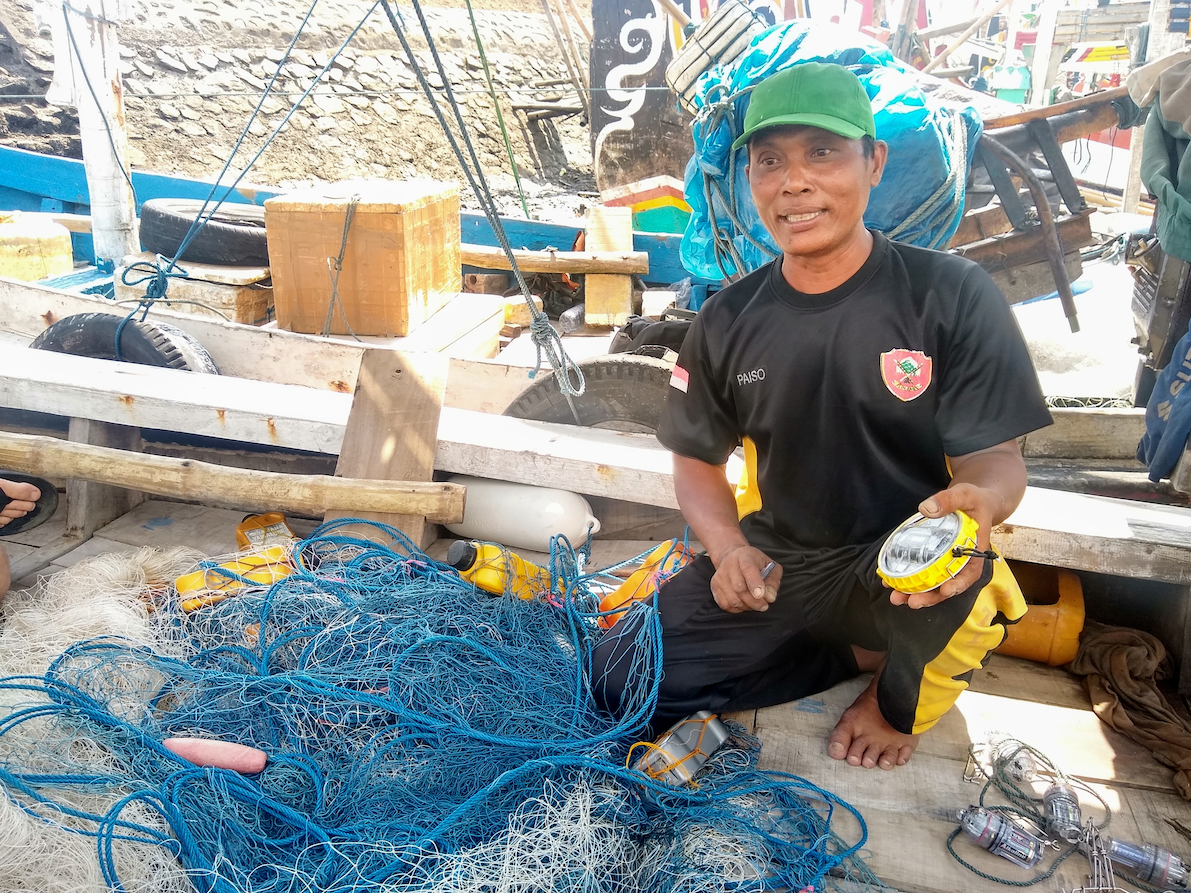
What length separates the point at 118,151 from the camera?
20.0 ft

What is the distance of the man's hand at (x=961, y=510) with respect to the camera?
1.87 metres

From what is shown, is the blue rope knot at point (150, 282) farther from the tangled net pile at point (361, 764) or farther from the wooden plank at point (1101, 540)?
the wooden plank at point (1101, 540)

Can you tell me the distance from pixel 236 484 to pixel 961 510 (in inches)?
94.5

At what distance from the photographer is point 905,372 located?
7.07 ft

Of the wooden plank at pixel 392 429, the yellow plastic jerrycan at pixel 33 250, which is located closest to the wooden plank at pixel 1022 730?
the wooden plank at pixel 392 429

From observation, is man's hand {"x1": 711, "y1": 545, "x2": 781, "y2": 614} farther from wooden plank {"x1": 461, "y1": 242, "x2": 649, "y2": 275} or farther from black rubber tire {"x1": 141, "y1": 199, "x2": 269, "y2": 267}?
wooden plank {"x1": 461, "y1": 242, "x2": 649, "y2": 275}

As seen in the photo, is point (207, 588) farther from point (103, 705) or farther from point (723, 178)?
point (723, 178)

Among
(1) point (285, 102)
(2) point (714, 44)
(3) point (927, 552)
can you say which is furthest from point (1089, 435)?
(1) point (285, 102)

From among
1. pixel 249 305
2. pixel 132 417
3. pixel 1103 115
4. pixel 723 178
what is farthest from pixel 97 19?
pixel 1103 115

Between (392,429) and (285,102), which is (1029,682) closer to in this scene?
(392,429)

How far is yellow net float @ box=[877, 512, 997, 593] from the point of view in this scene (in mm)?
1766

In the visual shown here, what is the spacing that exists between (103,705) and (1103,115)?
Result: 5.58 m

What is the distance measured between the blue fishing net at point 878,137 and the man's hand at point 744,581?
1.51m

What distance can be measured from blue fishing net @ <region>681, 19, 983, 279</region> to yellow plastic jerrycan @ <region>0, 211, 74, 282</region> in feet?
19.0
